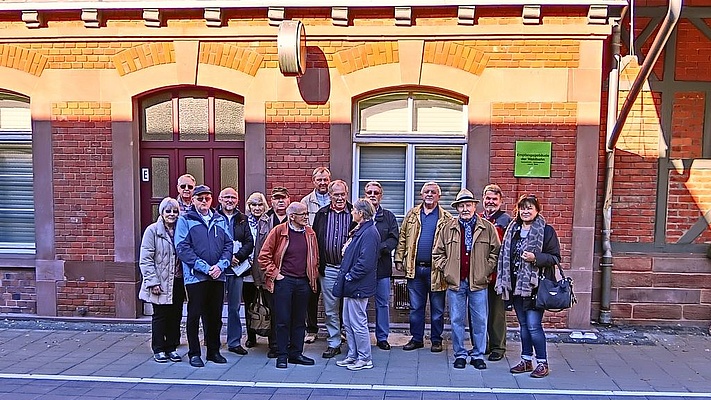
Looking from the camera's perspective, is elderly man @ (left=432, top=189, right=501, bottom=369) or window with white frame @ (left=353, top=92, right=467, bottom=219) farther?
window with white frame @ (left=353, top=92, right=467, bottom=219)

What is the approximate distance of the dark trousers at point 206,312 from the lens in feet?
18.3

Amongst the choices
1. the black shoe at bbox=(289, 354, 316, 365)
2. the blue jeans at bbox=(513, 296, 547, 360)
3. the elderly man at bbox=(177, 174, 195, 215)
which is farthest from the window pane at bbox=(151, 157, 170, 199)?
the blue jeans at bbox=(513, 296, 547, 360)

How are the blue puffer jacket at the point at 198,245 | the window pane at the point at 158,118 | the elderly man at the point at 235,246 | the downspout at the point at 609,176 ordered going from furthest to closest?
the window pane at the point at 158,118
the downspout at the point at 609,176
the elderly man at the point at 235,246
the blue puffer jacket at the point at 198,245

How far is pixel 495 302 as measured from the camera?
19.2 feet

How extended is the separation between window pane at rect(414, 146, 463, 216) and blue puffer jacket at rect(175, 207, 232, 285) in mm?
2809

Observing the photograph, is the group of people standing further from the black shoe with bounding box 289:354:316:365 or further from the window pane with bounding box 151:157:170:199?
the window pane with bounding box 151:157:170:199

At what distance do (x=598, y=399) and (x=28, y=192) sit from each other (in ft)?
24.3

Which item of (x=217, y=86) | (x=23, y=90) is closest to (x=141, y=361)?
(x=217, y=86)

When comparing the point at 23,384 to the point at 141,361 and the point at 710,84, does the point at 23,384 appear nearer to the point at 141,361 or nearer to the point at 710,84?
the point at 141,361

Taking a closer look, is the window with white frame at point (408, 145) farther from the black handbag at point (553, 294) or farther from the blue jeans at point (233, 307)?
the black handbag at point (553, 294)

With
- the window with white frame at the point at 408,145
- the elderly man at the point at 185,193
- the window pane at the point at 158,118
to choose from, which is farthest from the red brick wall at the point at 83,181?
the window with white frame at the point at 408,145

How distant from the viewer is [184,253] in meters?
5.43

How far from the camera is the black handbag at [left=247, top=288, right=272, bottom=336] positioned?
19.6 ft

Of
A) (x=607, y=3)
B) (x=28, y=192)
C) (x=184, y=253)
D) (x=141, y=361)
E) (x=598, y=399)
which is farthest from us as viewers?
(x=28, y=192)
